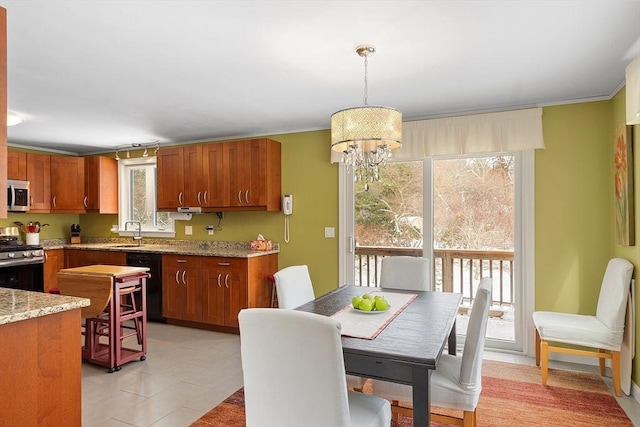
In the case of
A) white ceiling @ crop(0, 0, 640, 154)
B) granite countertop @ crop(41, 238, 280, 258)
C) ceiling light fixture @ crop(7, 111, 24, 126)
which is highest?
white ceiling @ crop(0, 0, 640, 154)

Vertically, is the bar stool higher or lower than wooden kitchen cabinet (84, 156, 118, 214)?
lower

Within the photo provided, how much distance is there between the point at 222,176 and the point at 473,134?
2.85 metres

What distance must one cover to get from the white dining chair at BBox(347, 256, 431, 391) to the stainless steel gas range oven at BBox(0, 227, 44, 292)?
14.7 ft

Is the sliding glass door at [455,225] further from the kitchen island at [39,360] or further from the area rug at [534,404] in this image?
the kitchen island at [39,360]

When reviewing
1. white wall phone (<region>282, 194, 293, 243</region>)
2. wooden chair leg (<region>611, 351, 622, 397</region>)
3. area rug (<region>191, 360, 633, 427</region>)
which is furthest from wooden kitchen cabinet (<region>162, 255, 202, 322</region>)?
wooden chair leg (<region>611, 351, 622, 397</region>)

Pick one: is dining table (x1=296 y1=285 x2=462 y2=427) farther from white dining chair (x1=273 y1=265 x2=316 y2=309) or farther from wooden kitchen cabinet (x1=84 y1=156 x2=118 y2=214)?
wooden kitchen cabinet (x1=84 y1=156 x2=118 y2=214)

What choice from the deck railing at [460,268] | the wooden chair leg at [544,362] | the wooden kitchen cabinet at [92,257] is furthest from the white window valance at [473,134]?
the wooden kitchen cabinet at [92,257]

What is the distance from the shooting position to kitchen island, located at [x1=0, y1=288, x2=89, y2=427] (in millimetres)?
1616

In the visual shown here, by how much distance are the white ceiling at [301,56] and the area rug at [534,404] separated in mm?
2381

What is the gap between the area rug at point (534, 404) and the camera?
2541mm

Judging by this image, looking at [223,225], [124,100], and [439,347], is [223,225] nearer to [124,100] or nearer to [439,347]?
[124,100]

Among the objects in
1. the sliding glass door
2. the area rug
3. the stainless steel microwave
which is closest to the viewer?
the area rug

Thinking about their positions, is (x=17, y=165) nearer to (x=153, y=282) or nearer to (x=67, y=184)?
(x=67, y=184)

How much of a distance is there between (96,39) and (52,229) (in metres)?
A: 4.71
